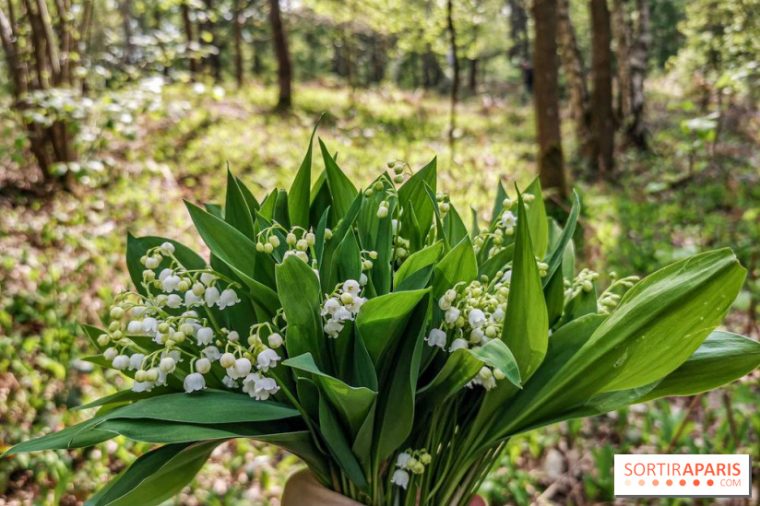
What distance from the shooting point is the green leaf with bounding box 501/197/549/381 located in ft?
2.68

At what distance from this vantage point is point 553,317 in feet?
3.23

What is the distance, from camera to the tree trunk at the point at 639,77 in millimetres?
9680

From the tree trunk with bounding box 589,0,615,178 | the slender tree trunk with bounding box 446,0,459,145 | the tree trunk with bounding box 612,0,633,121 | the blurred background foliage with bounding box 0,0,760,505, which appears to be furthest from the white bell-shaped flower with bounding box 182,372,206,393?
the tree trunk with bounding box 612,0,633,121

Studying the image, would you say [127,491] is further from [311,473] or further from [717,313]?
[717,313]

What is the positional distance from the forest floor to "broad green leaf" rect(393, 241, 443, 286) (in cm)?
112

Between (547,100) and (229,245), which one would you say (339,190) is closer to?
(229,245)

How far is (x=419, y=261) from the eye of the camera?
2.90 ft

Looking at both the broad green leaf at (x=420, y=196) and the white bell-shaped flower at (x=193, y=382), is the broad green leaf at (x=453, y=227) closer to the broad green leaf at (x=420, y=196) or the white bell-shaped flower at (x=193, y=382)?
the broad green leaf at (x=420, y=196)

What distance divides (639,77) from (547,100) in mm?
4595

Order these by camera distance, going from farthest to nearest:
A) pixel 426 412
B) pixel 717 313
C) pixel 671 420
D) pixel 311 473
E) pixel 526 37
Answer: pixel 526 37, pixel 671 420, pixel 311 473, pixel 426 412, pixel 717 313

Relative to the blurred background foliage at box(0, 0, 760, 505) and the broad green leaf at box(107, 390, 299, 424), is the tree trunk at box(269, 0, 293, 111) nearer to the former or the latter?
the blurred background foliage at box(0, 0, 760, 505)

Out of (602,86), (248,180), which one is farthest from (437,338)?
(602,86)

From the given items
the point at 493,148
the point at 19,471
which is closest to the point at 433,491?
the point at 19,471

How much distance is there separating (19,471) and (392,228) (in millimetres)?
2590
